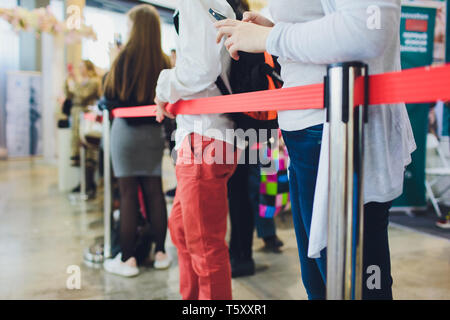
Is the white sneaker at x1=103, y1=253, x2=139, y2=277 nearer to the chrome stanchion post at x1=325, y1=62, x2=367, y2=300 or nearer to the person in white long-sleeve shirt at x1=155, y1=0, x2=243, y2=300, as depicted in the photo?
the person in white long-sleeve shirt at x1=155, y1=0, x2=243, y2=300

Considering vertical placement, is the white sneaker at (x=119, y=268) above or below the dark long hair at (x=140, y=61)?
below

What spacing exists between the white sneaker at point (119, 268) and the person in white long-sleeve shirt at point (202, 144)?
968mm

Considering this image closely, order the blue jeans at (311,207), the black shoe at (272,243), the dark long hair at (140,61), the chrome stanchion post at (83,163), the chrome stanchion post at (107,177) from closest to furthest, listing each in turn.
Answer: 1. the blue jeans at (311,207)
2. the dark long hair at (140,61)
3. the chrome stanchion post at (107,177)
4. the black shoe at (272,243)
5. the chrome stanchion post at (83,163)

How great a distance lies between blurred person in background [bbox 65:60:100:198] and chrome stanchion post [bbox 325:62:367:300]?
3.75m

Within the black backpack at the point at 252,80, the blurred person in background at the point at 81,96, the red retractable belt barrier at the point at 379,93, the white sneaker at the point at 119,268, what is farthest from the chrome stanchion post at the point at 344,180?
the blurred person in background at the point at 81,96

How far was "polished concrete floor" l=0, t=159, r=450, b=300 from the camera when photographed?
6.42 feet

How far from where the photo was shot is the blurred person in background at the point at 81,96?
4.18m

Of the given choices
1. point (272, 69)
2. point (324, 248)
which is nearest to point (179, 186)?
point (272, 69)

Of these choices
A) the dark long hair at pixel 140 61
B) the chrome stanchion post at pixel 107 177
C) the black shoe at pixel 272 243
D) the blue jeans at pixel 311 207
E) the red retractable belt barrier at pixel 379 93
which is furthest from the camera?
the black shoe at pixel 272 243

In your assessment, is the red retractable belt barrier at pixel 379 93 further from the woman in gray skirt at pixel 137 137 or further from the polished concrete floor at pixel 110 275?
the woman in gray skirt at pixel 137 137

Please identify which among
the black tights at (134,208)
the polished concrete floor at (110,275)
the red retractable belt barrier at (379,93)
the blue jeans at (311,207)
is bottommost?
the polished concrete floor at (110,275)

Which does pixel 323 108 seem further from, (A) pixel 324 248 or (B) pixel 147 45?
(B) pixel 147 45

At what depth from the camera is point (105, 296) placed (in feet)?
6.39

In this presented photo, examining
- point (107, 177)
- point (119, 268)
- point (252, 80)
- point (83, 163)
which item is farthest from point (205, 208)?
point (83, 163)
